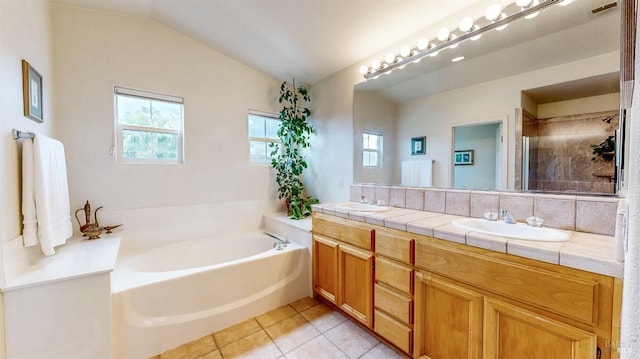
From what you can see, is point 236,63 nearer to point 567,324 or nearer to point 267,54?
point 267,54

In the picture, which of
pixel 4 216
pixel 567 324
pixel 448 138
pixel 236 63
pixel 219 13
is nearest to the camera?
pixel 567 324

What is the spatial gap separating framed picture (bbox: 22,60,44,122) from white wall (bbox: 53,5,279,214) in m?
0.46

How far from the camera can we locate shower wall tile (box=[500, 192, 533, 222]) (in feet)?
4.89

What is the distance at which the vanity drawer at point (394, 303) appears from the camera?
4.96ft

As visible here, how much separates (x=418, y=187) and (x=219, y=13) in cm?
227

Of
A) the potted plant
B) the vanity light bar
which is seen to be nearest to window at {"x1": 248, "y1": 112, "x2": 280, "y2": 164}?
the potted plant

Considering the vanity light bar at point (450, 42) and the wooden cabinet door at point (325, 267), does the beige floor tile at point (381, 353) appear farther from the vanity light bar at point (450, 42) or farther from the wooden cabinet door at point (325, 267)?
the vanity light bar at point (450, 42)

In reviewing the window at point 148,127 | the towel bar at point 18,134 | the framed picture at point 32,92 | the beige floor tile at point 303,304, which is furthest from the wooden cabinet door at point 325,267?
the framed picture at point 32,92

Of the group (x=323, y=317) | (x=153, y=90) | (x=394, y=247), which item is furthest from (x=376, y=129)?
(x=153, y=90)

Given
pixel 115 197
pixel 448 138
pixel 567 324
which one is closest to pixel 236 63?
pixel 115 197

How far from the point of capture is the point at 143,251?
7.64ft

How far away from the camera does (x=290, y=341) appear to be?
5.87 feet

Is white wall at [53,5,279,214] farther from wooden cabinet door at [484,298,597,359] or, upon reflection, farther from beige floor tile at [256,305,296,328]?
wooden cabinet door at [484,298,597,359]

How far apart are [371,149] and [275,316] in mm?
1734
